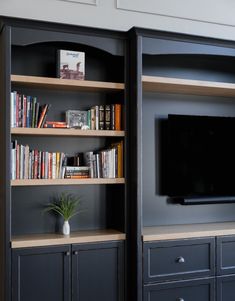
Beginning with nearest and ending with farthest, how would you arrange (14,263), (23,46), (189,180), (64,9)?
1. (14,263)
2. (23,46)
3. (64,9)
4. (189,180)

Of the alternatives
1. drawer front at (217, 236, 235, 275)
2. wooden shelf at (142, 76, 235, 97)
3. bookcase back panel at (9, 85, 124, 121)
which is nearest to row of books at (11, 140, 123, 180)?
bookcase back panel at (9, 85, 124, 121)

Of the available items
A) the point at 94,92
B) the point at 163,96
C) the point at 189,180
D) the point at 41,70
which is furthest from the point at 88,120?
the point at 189,180

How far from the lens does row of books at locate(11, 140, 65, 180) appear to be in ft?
9.86

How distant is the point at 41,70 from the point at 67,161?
705 mm

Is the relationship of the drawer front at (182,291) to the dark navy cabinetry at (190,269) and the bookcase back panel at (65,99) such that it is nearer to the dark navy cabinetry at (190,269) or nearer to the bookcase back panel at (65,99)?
the dark navy cabinetry at (190,269)

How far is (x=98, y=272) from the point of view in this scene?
10.2 ft

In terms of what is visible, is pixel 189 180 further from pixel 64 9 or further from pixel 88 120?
pixel 64 9

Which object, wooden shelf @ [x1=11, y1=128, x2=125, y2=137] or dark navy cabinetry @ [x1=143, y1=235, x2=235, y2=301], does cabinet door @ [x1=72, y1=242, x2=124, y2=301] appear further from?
wooden shelf @ [x1=11, y1=128, x2=125, y2=137]

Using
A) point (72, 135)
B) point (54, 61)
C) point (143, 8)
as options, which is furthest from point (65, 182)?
point (143, 8)

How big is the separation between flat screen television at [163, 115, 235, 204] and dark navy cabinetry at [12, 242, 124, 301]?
32.1 inches

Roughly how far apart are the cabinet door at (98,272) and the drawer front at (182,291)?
23 cm

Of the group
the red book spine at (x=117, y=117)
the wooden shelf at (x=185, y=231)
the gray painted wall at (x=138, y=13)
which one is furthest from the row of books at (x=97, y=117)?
the wooden shelf at (x=185, y=231)

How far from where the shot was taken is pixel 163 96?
12.3ft

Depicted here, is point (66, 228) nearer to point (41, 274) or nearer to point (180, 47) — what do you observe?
point (41, 274)
